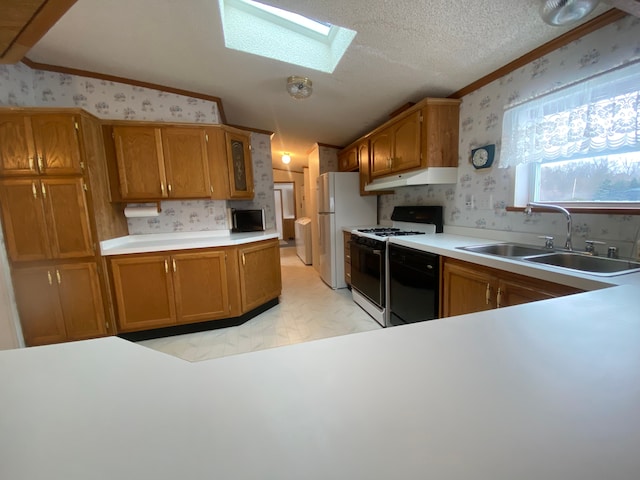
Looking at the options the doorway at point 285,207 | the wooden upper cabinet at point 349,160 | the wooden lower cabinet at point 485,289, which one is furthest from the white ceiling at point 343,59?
the doorway at point 285,207

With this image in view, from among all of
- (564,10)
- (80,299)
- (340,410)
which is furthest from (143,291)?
(564,10)

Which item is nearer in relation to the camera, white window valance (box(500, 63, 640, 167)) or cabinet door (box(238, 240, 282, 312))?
white window valance (box(500, 63, 640, 167))

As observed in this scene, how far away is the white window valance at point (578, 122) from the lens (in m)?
1.38

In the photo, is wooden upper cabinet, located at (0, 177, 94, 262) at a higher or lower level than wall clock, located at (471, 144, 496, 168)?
lower

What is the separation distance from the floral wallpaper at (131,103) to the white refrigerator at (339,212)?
1418mm

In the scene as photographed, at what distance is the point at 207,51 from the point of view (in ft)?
6.67

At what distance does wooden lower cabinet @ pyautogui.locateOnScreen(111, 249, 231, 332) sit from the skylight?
1755 mm

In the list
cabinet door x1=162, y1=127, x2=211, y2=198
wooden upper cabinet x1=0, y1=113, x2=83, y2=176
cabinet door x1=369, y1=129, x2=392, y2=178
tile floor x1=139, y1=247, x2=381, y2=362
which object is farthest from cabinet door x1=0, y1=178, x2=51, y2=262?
cabinet door x1=369, y1=129, x2=392, y2=178

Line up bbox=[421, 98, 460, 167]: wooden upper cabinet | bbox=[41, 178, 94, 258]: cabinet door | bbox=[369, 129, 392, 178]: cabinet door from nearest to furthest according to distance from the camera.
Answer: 1. bbox=[41, 178, 94, 258]: cabinet door
2. bbox=[421, 98, 460, 167]: wooden upper cabinet
3. bbox=[369, 129, 392, 178]: cabinet door

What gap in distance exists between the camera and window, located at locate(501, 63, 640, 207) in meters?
1.40

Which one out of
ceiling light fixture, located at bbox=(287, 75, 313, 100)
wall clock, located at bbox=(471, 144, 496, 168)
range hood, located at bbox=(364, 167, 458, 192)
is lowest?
range hood, located at bbox=(364, 167, 458, 192)

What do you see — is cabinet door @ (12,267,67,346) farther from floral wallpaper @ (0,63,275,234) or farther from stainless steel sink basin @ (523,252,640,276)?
stainless steel sink basin @ (523,252,640,276)

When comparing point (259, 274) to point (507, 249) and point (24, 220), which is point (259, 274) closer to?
point (24, 220)

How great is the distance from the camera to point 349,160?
4070 mm
